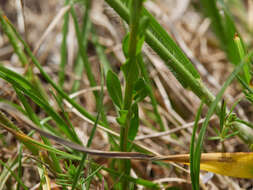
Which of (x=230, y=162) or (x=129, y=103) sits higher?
(x=129, y=103)

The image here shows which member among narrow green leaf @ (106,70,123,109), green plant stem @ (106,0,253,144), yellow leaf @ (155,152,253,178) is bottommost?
yellow leaf @ (155,152,253,178)

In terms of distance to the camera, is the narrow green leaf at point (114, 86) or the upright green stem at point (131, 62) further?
the narrow green leaf at point (114, 86)

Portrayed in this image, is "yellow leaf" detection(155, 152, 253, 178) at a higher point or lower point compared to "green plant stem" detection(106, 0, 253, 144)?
lower

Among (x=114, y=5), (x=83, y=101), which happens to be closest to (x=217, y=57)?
(x=83, y=101)

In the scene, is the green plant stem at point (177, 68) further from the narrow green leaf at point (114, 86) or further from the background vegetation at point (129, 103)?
the narrow green leaf at point (114, 86)

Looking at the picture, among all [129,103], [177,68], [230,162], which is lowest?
[230,162]

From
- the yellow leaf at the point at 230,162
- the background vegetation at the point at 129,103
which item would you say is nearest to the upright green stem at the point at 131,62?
the background vegetation at the point at 129,103

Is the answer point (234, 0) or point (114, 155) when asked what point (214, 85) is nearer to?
point (234, 0)

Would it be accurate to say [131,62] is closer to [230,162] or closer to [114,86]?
[114,86]

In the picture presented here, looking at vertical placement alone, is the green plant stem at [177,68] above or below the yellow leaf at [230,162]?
above

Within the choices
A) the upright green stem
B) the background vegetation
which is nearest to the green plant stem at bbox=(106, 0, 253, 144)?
the background vegetation

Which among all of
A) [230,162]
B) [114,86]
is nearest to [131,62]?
[114,86]

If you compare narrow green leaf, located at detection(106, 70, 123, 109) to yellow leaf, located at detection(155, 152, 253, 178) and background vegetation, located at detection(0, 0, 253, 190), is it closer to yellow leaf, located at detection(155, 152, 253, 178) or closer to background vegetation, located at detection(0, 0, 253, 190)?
background vegetation, located at detection(0, 0, 253, 190)
